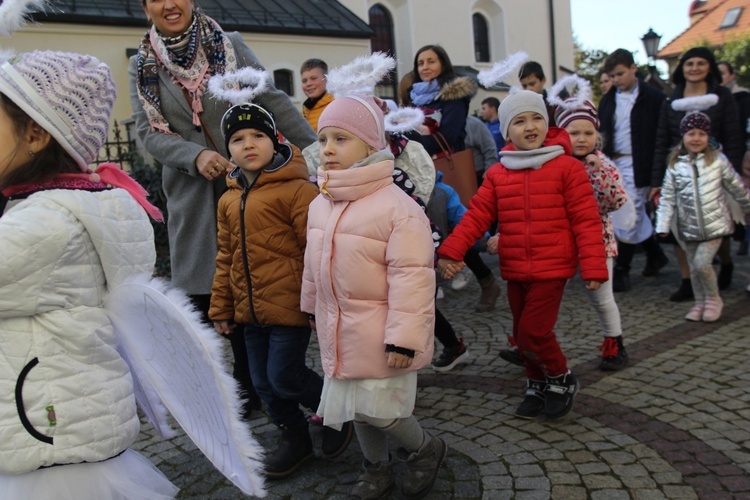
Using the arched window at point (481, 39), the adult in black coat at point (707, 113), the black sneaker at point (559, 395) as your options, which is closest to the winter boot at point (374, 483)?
the black sneaker at point (559, 395)

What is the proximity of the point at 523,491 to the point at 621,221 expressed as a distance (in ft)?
9.01

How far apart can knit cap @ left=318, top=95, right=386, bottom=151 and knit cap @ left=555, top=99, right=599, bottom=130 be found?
192 cm

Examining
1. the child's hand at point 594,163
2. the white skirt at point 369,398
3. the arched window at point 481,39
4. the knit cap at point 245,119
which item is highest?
the arched window at point 481,39

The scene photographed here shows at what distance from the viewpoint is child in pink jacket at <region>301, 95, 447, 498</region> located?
2703 mm

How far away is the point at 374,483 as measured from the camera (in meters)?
2.99

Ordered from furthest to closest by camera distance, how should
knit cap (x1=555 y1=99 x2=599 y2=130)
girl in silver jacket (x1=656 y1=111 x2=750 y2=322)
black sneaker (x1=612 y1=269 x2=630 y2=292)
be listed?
black sneaker (x1=612 y1=269 x2=630 y2=292) → girl in silver jacket (x1=656 y1=111 x2=750 y2=322) → knit cap (x1=555 y1=99 x2=599 y2=130)

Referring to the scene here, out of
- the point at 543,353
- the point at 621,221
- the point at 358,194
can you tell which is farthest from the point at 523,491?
the point at 621,221

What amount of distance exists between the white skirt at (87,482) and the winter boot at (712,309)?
4.70 meters

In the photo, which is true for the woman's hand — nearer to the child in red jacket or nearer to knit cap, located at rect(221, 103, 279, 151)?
knit cap, located at rect(221, 103, 279, 151)

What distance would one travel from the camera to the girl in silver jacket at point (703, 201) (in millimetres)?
5609

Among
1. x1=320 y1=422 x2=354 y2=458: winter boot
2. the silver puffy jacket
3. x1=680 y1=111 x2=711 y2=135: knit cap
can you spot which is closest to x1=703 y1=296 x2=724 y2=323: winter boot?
the silver puffy jacket

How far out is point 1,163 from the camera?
2055 millimetres

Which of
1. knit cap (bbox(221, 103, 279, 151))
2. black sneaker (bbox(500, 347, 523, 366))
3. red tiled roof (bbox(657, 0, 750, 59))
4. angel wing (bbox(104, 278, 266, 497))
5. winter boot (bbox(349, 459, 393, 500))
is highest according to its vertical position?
red tiled roof (bbox(657, 0, 750, 59))

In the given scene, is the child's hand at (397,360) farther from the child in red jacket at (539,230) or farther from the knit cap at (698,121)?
the knit cap at (698,121)
